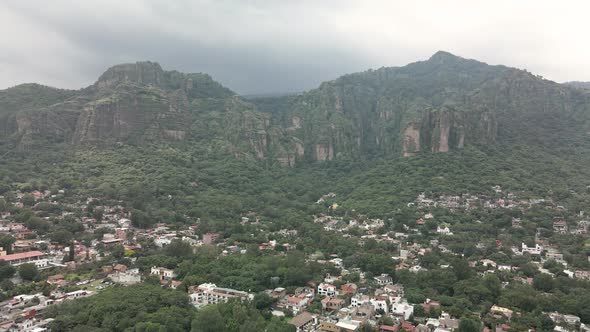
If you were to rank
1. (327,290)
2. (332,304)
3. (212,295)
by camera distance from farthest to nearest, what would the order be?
(327,290) → (332,304) → (212,295)

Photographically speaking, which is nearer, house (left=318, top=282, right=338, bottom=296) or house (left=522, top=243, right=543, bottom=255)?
house (left=318, top=282, right=338, bottom=296)

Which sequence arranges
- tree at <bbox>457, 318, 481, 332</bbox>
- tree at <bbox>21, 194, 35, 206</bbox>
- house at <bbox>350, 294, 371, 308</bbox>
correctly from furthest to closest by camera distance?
tree at <bbox>21, 194, 35, 206</bbox>
house at <bbox>350, 294, 371, 308</bbox>
tree at <bbox>457, 318, 481, 332</bbox>

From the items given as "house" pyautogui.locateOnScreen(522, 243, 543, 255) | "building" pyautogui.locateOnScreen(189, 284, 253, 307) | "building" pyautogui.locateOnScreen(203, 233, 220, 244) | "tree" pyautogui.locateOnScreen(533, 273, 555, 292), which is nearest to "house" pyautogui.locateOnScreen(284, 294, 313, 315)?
"building" pyautogui.locateOnScreen(189, 284, 253, 307)

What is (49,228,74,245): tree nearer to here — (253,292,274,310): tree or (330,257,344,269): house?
(253,292,274,310): tree

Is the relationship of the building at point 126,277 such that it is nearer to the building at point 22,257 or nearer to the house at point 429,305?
the building at point 22,257

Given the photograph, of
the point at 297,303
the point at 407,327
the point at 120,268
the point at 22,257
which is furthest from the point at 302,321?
the point at 22,257

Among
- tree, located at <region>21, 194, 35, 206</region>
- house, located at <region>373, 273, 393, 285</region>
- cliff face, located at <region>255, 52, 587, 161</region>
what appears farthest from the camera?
cliff face, located at <region>255, 52, 587, 161</region>

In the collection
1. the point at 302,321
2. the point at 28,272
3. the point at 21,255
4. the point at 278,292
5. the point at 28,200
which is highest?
the point at 28,200

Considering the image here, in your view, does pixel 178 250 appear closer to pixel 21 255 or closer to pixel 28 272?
pixel 28 272
